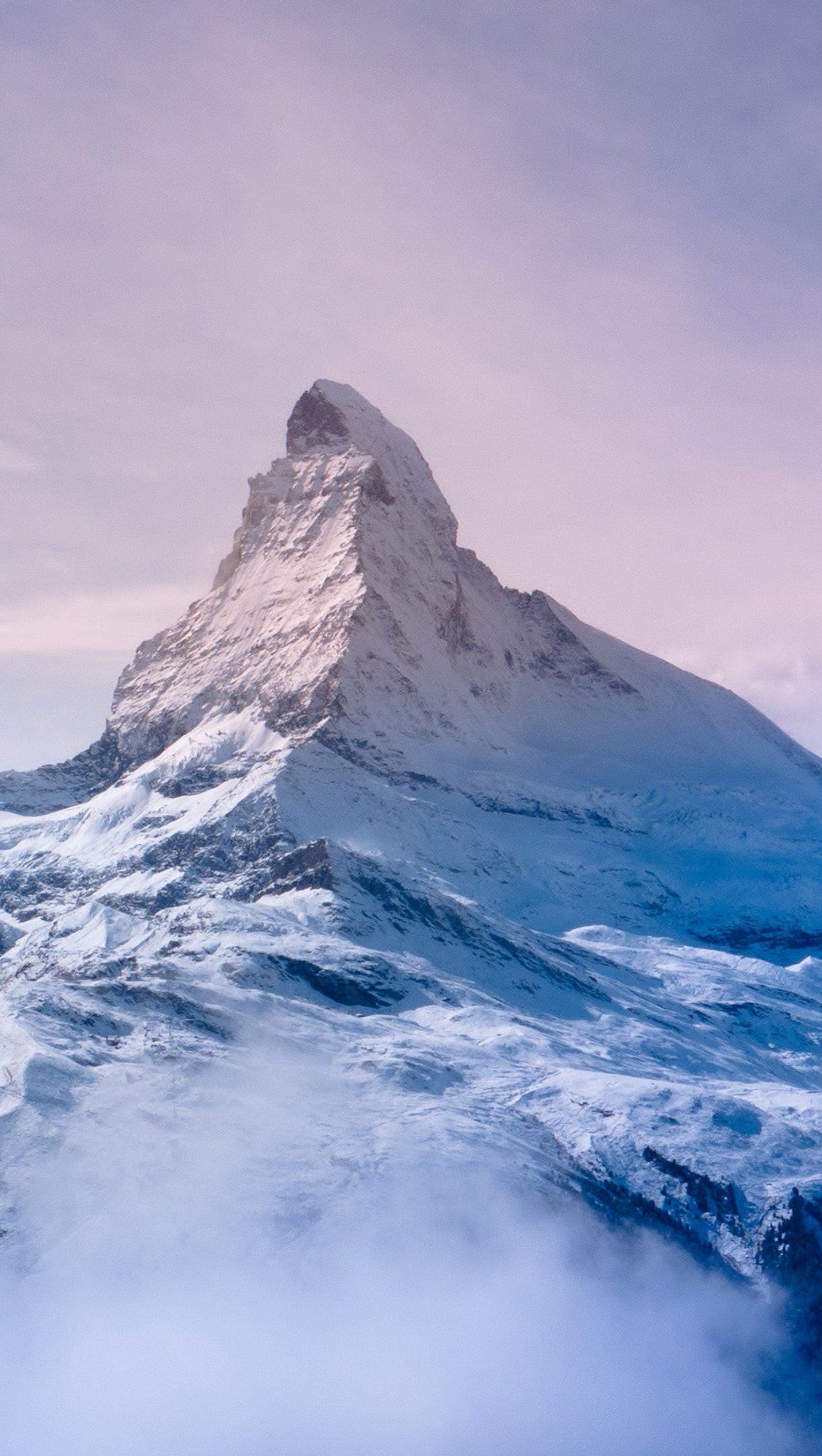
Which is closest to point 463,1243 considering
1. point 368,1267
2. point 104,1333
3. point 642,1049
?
point 368,1267

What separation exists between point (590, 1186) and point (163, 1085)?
1588 inches

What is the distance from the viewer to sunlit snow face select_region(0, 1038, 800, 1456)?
10925 cm

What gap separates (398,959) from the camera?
18175 centimetres

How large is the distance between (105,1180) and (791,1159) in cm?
6428

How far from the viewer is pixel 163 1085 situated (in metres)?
136

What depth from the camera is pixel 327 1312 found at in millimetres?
115688

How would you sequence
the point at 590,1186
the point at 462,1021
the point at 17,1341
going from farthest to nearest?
the point at 462,1021 → the point at 590,1186 → the point at 17,1341

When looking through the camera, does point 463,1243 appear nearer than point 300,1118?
Yes

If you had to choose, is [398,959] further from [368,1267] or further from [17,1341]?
[17,1341]

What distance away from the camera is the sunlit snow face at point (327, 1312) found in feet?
358

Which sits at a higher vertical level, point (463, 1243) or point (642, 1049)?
point (642, 1049)

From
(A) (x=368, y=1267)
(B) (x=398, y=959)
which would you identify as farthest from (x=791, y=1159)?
(B) (x=398, y=959)

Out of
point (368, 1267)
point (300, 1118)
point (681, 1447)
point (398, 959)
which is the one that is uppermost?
point (398, 959)

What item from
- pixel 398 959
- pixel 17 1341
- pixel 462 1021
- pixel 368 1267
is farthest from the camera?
pixel 398 959
